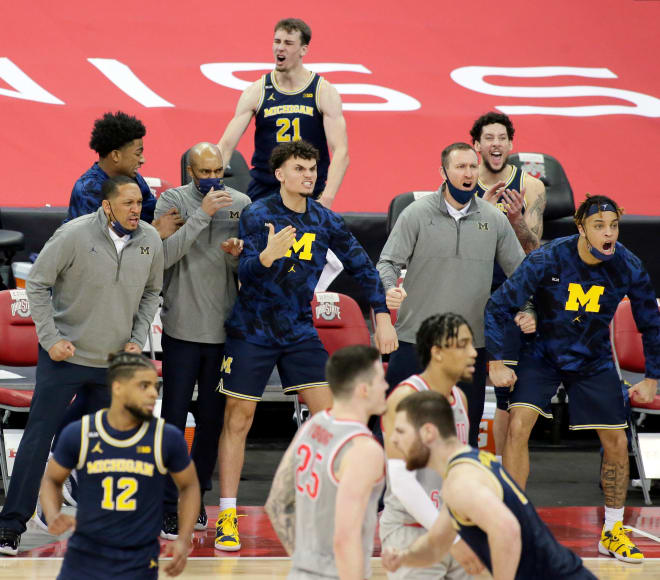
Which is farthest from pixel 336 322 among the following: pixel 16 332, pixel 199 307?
pixel 16 332

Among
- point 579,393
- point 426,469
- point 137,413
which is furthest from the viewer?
point 579,393

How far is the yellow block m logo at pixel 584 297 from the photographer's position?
598 cm

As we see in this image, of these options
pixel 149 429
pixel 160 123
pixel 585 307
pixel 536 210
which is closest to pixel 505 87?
pixel 160 123

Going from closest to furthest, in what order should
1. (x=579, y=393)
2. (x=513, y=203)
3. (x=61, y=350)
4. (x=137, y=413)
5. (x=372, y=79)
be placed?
1. (x=137, y=413)
2. (x=61, y=350)
3. (x=579, y=393)
4. (x=513, y=203)
5. (x=372, y=79)

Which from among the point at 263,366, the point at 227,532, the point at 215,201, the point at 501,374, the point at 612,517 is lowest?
the point at 227,532

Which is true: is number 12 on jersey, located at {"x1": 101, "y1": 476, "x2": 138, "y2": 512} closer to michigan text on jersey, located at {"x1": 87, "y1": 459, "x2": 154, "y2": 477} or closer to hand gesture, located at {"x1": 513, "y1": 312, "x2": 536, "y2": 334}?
michigan text on jersey, located at {"x1": 87, "y1": 459, "x2": 154, "y2": 477}

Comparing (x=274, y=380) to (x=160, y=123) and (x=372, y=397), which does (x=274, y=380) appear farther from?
(x=372, y=397)

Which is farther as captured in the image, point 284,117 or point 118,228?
point 284,117

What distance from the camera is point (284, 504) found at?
394cm

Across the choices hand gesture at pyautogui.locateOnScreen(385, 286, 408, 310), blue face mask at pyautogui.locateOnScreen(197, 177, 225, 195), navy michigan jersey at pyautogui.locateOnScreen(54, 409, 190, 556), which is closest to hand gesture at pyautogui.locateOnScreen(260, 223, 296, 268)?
blue face mask at pyautogui.locateOnScreen(197, 177, 225, 195)

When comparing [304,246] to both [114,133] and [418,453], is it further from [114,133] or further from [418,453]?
[418,453]

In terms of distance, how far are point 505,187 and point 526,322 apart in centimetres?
115

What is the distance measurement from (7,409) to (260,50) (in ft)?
17.5

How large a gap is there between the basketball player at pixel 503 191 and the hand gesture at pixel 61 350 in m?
2.47
